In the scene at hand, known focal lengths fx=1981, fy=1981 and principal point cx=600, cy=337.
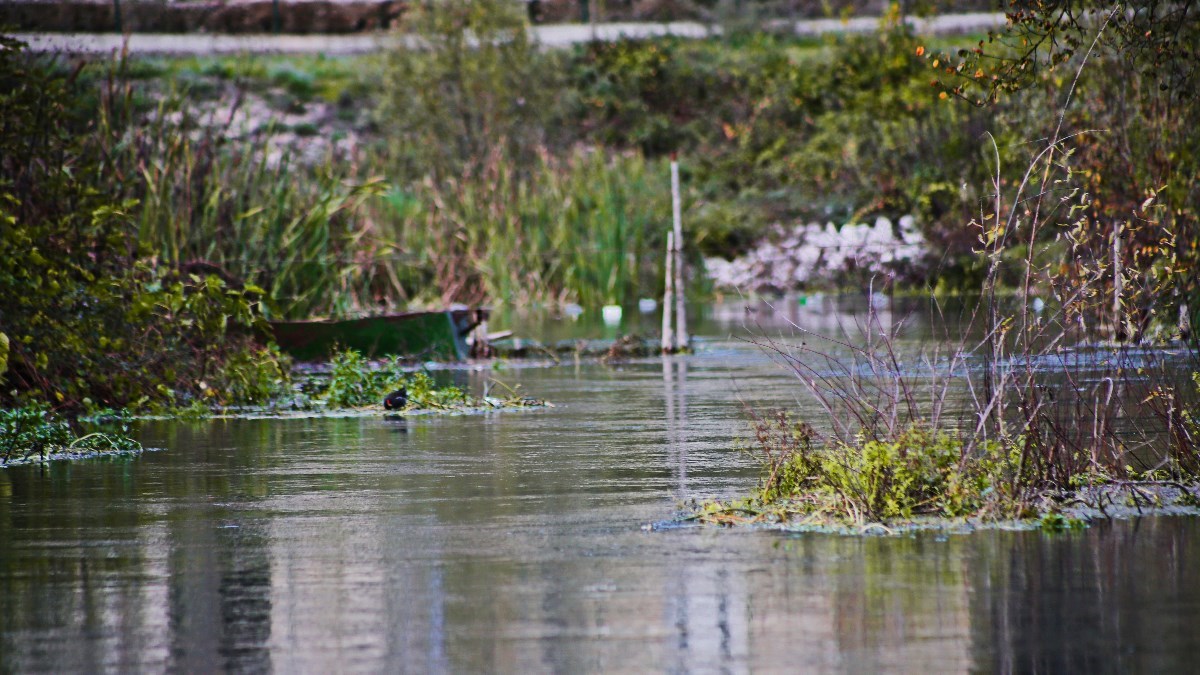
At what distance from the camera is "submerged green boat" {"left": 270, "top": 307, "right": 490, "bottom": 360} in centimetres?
2250

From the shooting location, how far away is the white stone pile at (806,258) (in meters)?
45.1

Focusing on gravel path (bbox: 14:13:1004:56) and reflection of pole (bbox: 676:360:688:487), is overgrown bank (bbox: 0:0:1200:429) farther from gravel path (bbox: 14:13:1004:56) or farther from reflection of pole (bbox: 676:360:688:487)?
reflection of pole (bbox: 676:360:688:487)

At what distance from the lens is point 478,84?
52.3 m

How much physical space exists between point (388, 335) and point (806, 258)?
24.5 metres

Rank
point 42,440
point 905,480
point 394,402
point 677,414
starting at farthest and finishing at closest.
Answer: point 394,402 → point 677,414 → point 42,440 → point 905,480

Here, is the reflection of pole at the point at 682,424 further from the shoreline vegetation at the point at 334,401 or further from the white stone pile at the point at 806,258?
the white stone pile at the point at 806,258

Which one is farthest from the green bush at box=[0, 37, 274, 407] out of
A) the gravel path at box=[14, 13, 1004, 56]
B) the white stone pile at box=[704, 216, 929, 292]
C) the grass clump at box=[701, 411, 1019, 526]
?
the gravel path at box=[14, 13, 1004, 56]

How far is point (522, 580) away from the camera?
26.6 feet

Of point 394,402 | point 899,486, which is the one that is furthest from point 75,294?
point 899,486

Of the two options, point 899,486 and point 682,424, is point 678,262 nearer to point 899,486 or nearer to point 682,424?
point 682,424

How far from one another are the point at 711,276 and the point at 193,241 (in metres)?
25.0

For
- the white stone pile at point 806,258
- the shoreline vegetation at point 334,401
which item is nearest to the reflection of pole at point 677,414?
the shoreline vegetation at point 334,401

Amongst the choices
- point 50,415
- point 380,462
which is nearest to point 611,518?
point 380,462

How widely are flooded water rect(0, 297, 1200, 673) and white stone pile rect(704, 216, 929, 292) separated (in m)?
32.7
